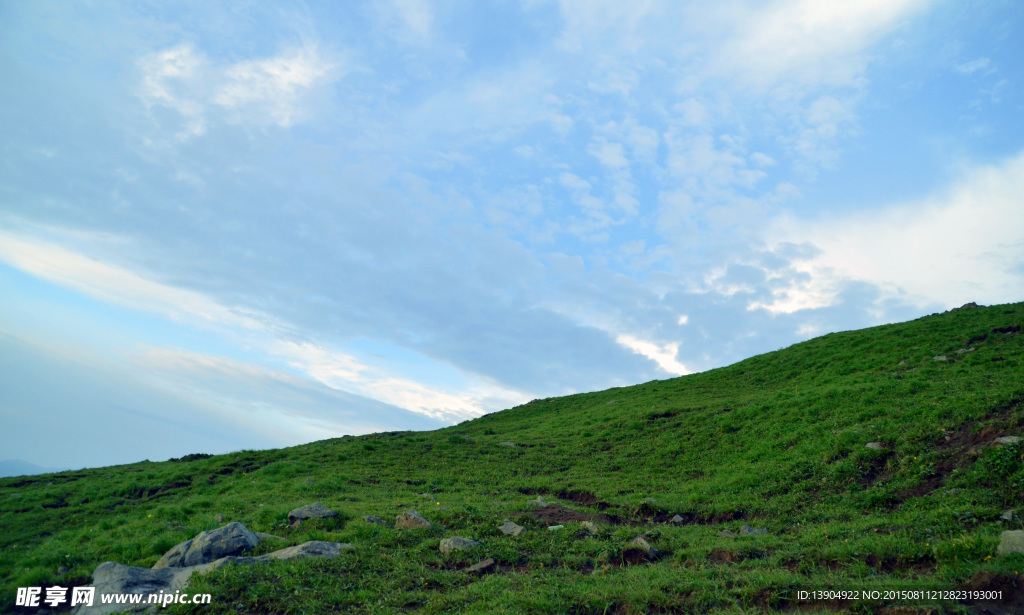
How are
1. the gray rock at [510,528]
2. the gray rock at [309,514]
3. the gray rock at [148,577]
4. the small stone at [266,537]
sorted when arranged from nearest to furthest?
1. the gray rock at [148,577]
2. the small stone at [266,537]
3. the gray rock at [510,528]
4. the gray rock at [309,514]

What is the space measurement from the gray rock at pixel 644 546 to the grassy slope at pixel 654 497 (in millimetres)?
205

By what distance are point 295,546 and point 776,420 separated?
64.8ft

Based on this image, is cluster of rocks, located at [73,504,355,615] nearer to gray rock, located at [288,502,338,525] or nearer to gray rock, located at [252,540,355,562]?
gray rock, located at [252,540,355,562]

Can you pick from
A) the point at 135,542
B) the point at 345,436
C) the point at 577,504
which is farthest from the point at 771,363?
the point at 135,542

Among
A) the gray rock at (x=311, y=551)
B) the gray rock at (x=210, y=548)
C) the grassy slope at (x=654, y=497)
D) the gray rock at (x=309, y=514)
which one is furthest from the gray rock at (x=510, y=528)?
the gray rock at (x=210, y=548)

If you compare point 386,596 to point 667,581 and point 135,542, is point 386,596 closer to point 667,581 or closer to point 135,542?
point 667,581

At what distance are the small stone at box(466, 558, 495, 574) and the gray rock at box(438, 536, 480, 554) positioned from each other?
71cm

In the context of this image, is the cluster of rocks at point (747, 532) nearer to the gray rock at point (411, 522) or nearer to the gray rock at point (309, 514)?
the gray rock at point (411, 522)

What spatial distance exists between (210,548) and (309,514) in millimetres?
3100

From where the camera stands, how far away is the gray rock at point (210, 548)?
10.8 m

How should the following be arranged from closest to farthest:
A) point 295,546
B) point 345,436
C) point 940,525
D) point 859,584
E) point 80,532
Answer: point 859,584, point 940,525, point 295,546, point 80,532, point 345,436

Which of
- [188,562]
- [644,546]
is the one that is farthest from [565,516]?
[188,562]

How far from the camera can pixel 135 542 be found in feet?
43.0

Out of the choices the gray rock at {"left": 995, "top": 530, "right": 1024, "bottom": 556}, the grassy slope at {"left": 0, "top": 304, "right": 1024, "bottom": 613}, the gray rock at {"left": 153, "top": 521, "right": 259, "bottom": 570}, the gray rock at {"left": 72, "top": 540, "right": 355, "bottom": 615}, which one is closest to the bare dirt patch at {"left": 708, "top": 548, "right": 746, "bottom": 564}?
the grassy slope at {"left": 0, "top": 304, "right": 1024, "bottom": 613}
